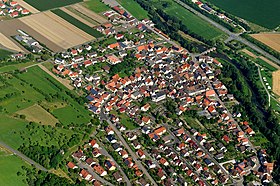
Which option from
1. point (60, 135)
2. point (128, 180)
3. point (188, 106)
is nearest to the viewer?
point (128, 180)

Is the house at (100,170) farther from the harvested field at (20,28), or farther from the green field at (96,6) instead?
the green field at (96,6)

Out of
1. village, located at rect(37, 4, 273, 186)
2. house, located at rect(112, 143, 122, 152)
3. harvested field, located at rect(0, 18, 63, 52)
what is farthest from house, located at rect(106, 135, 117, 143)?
harvested field, located at rect(0, 18, 63, 52)

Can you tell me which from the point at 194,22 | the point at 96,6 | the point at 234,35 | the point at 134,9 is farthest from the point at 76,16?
the point at 234,35

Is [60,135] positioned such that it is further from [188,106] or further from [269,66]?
[269,66]

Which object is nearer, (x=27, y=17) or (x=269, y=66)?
(x=269, y=66)

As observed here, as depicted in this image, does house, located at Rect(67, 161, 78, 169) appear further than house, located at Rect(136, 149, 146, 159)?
No

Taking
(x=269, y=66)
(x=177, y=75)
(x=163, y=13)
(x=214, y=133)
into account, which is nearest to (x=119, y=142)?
(x=214, y=133)

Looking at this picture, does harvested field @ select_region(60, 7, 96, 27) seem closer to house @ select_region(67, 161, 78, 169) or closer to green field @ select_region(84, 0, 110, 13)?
green field @ select_region(84, 0, 110, 13)
